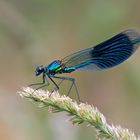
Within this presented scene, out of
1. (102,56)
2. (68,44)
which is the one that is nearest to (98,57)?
(102,56)

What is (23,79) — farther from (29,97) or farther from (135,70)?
(29,97)

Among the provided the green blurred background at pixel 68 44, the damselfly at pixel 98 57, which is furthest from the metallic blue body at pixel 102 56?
the green blurred background at pixel 68 44

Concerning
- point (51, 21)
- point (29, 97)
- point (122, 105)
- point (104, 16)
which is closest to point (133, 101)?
point (122, 105)

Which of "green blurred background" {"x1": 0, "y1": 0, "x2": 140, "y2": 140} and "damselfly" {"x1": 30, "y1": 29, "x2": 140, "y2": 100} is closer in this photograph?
"damselfly" {"x1": 30, "y1": 29, "x2": 140, "y2": 100}

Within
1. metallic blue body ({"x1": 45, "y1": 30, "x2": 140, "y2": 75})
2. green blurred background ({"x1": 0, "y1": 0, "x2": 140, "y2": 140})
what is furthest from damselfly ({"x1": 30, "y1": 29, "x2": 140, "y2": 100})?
green blurred background ({"x1": 0, "y1": 0, "x2": 140, "y2": 140})

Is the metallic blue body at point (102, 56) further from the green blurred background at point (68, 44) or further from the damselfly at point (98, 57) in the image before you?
the green blurred background at point (68, 44)

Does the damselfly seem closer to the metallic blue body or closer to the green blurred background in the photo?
the metallic blue body

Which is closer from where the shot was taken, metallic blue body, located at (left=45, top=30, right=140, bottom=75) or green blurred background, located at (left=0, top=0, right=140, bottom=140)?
metallic blue body, located at (left=45, top=30, right=140, bottom=75)
